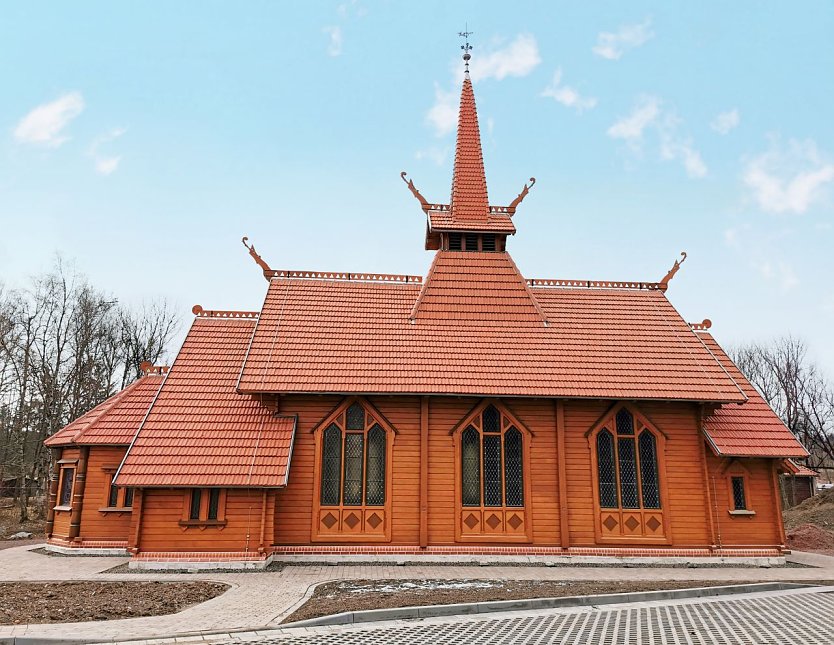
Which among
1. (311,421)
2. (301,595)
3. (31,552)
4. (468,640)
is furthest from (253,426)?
(468,640)

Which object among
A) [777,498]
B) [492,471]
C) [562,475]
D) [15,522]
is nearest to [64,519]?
[15,522]

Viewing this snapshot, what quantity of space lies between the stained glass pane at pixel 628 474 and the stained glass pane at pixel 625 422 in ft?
0.76

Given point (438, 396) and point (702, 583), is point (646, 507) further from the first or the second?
point (438, 396)

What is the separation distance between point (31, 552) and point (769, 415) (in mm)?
20129

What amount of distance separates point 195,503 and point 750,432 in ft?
46.2

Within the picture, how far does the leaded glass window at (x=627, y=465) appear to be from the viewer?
14.4 m

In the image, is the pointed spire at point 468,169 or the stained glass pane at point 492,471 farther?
the pointed spire at point 468,169

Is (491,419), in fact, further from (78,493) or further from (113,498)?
(78,493)

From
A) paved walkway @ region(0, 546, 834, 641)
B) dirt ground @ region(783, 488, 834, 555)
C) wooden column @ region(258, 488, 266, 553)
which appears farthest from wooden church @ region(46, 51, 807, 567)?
dirt ground @ region(783, 488, 834, 555)

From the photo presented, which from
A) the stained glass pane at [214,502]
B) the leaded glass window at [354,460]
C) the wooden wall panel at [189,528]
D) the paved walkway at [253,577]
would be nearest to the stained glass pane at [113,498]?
the paved walkway at [253,577]

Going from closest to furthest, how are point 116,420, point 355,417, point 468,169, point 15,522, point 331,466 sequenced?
point 331,466
point 355,417
point 116,420
point 468,169
point 15,522

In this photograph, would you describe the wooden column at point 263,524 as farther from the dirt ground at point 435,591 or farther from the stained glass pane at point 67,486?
the stained glass pane at point 67,486

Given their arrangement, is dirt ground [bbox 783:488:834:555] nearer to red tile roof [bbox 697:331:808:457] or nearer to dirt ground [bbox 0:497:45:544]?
red tile roof [bbox 697:331:808:457]

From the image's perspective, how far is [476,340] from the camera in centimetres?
A: 1589
